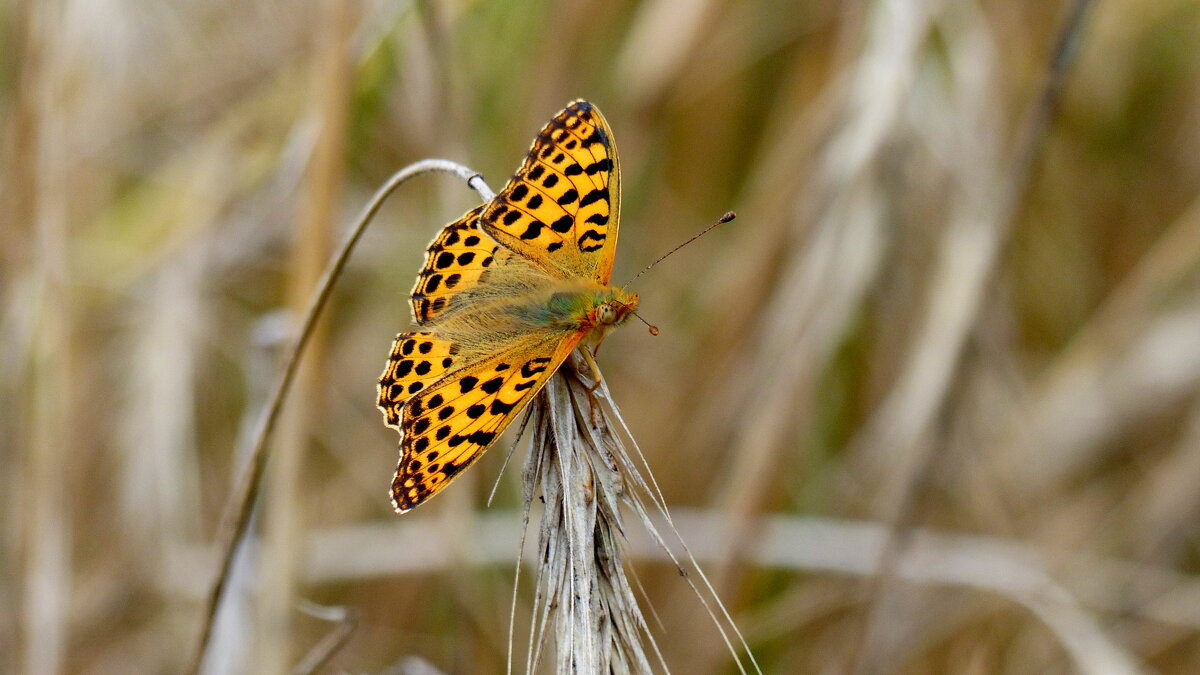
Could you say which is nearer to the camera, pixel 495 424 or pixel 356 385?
pixel 495 424

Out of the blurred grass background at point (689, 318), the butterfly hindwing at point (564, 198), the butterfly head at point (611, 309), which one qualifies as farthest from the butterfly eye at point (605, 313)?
the blurred grass background at point (689, 318)

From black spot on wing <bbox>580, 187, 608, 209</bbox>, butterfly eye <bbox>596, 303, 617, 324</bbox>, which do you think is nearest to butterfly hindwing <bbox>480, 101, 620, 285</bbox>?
black spot on wing <bbox>580, 187, 608, 209</bbox>

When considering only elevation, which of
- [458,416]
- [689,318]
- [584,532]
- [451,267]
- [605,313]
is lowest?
[584,532]

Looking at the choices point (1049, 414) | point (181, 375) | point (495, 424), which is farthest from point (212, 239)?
point (1049, 414)

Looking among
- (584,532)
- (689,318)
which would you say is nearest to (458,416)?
(584,532)

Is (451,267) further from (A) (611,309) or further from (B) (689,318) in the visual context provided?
(B) (689,318)

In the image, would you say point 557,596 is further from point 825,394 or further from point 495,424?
point 825,394
